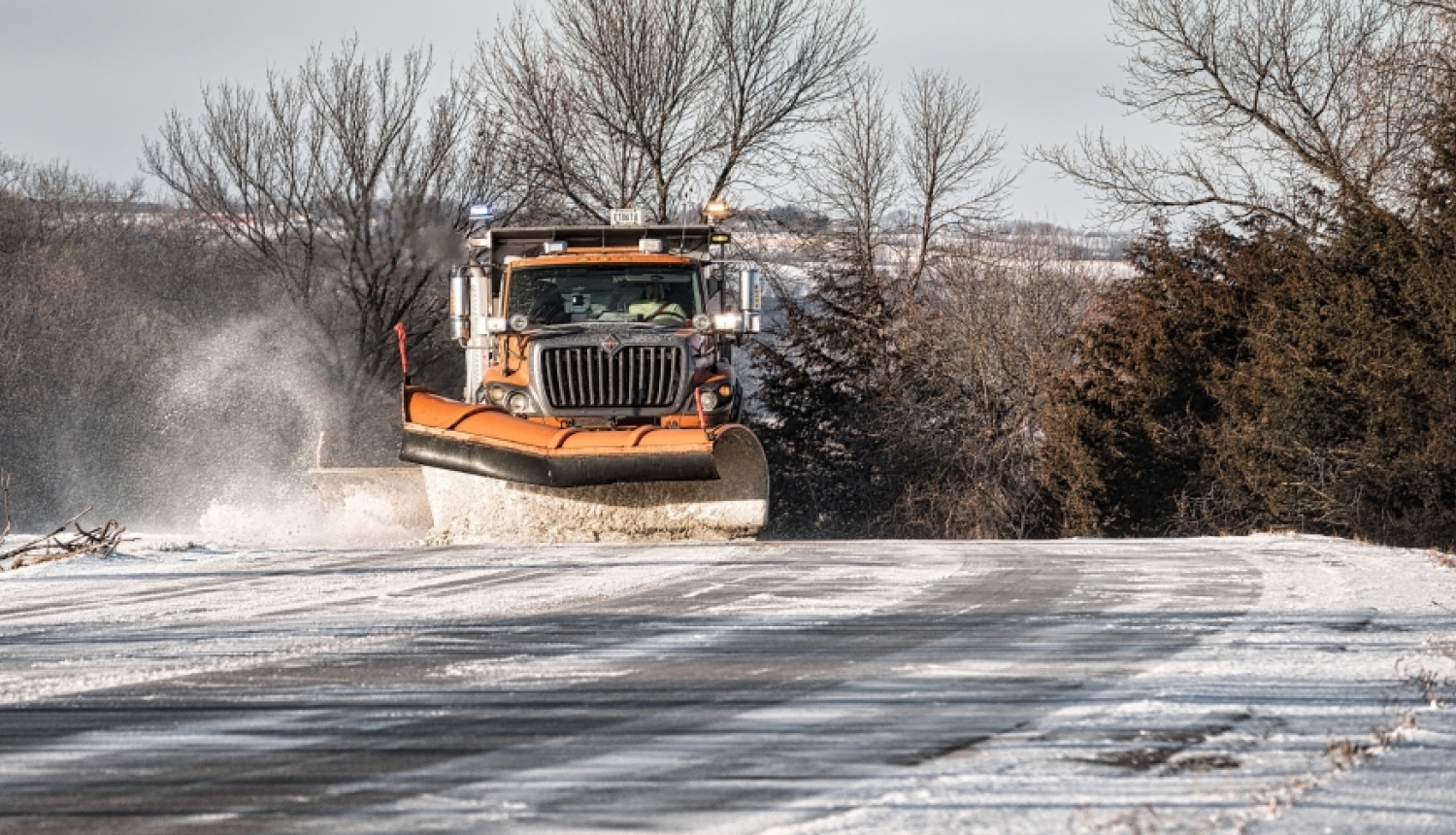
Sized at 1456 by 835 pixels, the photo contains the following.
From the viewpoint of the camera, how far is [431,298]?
3428cm

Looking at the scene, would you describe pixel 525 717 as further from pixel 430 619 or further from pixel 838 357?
pixel 838 357

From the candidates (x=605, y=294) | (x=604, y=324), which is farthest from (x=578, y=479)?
(x=605, y=294)

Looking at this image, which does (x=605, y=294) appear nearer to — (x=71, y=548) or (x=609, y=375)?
(x=609, y=375)

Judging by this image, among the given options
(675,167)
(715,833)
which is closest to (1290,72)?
(675,167)

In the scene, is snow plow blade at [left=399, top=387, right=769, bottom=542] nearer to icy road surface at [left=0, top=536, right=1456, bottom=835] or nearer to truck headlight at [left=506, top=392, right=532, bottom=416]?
truck headlight at [left=506, top=392, right=532, bottom=416]

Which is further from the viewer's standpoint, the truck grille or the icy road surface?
the truck grille

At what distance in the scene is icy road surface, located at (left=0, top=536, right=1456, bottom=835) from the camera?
332 centimetres

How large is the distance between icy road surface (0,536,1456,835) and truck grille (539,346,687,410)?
200 inches

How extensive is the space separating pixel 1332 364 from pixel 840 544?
13.5m

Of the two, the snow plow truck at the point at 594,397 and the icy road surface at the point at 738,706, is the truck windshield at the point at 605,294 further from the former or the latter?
the icy road surface at the point at 738,706

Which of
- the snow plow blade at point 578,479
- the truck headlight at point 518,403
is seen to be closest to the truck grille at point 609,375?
the truck headlight at point 518,403

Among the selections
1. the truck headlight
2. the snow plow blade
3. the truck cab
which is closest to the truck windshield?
the truck cab

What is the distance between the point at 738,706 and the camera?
177 inches

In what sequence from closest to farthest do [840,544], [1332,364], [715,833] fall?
[715,833]
[840,544]
[1332,364]
